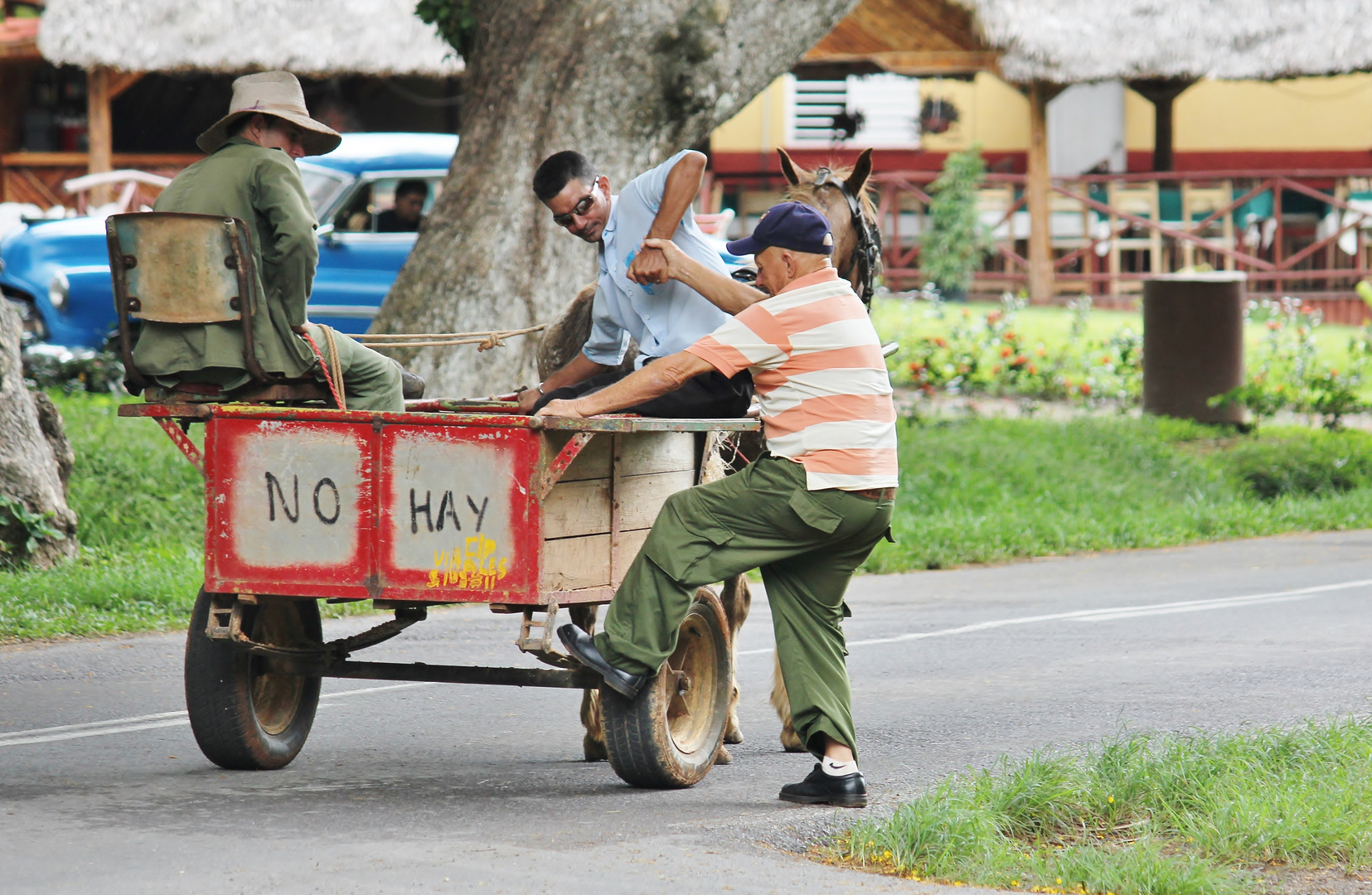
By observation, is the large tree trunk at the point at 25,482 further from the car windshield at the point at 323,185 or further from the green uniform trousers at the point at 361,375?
the car windshield at the point at 323,185

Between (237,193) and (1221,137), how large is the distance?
22054 millimetres

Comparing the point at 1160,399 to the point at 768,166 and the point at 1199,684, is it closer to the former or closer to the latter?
the point at 1199,684

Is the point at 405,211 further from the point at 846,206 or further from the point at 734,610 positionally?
the point at 734,610

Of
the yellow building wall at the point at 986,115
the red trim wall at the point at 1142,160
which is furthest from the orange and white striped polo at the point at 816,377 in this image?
the yellow building wall at the point at 986,115

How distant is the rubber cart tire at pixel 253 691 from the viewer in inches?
215

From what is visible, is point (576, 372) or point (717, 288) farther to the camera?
point (576, 372)

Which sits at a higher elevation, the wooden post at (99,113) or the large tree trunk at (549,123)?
the wooden post at (99,113)

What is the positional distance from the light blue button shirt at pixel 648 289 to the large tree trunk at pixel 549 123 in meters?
4.86

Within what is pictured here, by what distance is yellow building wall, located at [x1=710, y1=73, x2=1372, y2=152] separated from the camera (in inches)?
979

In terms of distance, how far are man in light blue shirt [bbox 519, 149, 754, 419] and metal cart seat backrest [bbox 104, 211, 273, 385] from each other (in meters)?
1.03

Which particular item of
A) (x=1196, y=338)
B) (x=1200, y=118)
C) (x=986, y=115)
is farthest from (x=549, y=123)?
(x=1200, y=118)

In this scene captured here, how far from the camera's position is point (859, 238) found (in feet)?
20.4

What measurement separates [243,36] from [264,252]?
15519 millimetres

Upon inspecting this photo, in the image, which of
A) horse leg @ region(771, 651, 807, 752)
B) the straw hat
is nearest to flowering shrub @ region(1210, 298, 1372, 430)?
horse leg @ region(771, 651, 807, 752)
